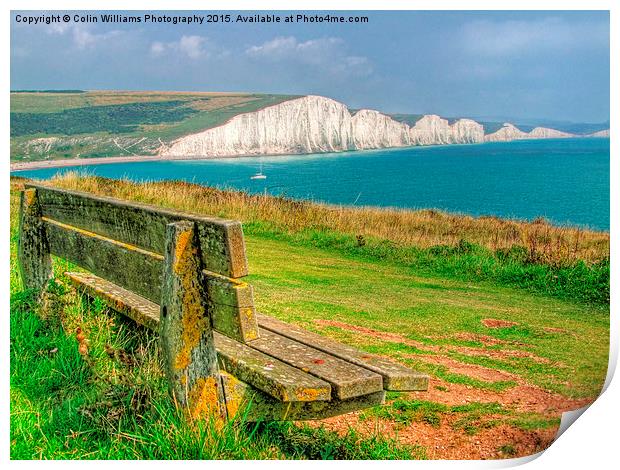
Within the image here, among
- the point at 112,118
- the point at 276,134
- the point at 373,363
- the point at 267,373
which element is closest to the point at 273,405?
the point at 267,373

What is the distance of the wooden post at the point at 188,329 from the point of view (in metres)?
2.93

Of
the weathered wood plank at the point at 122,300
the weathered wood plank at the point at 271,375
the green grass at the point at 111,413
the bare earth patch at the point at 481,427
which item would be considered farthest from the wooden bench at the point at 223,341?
the bare earth patch at the point at 481,427

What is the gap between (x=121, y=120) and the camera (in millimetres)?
6992

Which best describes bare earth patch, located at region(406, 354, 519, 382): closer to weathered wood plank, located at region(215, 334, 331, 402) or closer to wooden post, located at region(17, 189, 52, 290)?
weathered wood plank, located at region(215, 334, 331, 402)

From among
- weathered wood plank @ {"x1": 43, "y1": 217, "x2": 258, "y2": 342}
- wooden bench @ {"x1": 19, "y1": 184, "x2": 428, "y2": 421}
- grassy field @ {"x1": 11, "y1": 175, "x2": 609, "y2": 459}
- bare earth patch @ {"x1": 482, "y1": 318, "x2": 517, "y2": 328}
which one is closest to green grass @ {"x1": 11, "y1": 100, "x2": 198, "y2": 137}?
grassy field @ {"x1": 11, "y1": 175, "x2": 609, "y2": 459}

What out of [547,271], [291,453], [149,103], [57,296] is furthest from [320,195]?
[291,453]

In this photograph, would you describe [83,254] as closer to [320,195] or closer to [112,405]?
[112,405]

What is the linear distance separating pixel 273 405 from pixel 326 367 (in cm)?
29

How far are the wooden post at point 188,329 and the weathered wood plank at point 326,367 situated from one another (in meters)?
0.36

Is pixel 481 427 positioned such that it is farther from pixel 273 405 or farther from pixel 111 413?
pixel 111 413

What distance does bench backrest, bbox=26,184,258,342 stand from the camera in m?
2.74

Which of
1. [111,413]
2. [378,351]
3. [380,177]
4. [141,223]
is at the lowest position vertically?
[378,351]

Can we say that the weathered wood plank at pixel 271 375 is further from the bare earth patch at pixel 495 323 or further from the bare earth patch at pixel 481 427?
the bare earth patch at pixel 495 323

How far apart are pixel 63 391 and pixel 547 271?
7.71 meters
